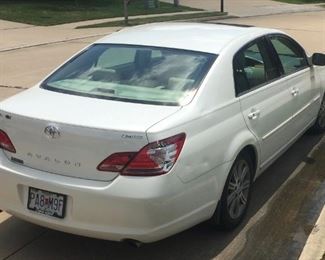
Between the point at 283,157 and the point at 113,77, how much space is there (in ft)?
8.43

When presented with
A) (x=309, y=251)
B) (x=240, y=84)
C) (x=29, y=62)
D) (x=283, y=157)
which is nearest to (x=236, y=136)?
(x=240, y=84)

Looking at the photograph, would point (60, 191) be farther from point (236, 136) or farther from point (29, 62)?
point (29, 62)

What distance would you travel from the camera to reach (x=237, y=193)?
4.31 meters

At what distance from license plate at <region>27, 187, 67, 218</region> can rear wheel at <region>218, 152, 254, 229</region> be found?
3.78ft

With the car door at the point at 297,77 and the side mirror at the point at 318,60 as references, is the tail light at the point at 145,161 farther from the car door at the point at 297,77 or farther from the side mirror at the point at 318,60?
the side mirror at the point at 318,60

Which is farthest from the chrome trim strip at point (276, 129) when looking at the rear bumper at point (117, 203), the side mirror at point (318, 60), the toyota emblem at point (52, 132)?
the toyota emblem at point (52, 132)

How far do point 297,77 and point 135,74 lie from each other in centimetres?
198

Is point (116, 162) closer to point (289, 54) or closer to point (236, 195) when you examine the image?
point (236, 195)

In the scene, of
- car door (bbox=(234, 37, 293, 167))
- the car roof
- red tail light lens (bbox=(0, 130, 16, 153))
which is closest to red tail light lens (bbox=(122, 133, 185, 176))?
red tail light lens (bbox=(0, 130, 16, 153))

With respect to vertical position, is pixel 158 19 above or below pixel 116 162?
below

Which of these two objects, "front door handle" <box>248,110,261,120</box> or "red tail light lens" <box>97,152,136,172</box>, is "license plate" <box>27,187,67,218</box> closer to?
"red tail light lens" <box>97,152,136,172</box>

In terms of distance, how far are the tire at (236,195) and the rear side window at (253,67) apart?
0.56 m

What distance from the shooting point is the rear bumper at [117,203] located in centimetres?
342

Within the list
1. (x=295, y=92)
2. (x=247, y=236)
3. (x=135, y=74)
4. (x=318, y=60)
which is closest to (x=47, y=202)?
(x=135, y=74)
